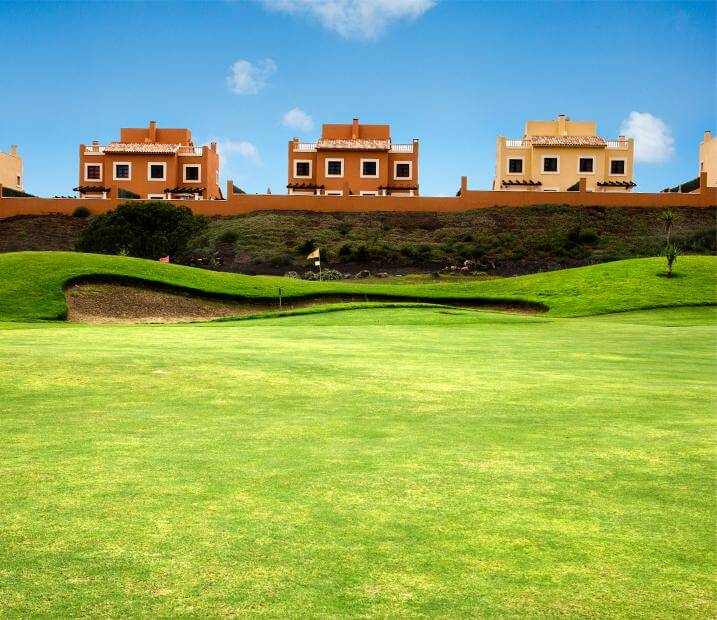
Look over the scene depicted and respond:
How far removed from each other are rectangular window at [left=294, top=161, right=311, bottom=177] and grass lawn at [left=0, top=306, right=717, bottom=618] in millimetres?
77560

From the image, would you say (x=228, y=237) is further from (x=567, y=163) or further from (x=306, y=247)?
(x=567, y=163)

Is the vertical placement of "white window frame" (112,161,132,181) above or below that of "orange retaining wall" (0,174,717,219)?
above

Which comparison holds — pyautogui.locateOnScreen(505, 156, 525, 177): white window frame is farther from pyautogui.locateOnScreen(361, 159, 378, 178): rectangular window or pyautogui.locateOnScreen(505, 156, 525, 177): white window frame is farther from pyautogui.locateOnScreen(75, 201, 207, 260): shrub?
pyautogui.locateOnScreen(75, 201, 207, 260): shrub

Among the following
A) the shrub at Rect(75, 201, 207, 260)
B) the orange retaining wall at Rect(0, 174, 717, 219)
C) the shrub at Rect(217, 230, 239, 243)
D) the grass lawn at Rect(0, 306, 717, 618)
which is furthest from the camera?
the orange retaining wall at Rect(0, 174, 717, 219)

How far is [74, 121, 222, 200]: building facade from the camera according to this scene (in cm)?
8838

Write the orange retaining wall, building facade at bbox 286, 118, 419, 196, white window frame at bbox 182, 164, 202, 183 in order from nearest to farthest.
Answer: the orange retaining wall → building facade at bbox 286, 118, 419, 196 → white window frame at bbox 182, 164, 202, 183

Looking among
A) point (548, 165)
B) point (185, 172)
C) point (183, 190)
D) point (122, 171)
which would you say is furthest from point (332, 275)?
point (122, 171)

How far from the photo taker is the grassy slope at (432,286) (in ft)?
119

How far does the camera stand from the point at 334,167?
8919 cm

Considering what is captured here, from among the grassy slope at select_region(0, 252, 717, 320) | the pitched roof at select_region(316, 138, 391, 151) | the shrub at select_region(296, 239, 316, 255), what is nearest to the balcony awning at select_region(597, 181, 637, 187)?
the pitched roof at select_region(316, 138, 391, 151)

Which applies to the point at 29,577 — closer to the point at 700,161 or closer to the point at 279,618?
the point at 279,618

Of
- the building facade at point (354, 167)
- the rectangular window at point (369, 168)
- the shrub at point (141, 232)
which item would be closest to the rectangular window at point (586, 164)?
the building facade at point (354, 167)

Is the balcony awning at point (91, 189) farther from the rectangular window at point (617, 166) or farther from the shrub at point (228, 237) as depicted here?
the rectangular window at point (617, 166)

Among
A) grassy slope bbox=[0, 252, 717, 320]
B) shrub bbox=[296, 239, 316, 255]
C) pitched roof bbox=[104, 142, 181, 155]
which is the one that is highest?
pitched roof bbox=[104, 142, 181, 155]
